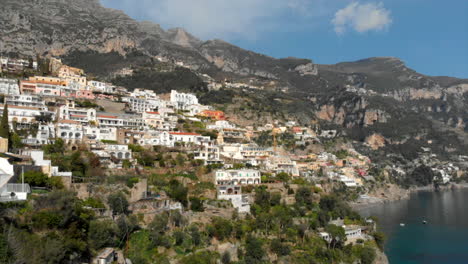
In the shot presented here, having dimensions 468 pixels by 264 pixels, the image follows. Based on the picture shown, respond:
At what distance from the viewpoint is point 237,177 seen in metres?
37.7

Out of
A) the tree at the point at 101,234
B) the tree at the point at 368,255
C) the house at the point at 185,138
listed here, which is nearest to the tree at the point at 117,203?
the tree at the point at 101,234

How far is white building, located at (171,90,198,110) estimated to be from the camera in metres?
66.1

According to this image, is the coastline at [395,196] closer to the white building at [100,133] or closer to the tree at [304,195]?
the tree at [304,195]

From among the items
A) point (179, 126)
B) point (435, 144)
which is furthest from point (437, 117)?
point (179, 126)

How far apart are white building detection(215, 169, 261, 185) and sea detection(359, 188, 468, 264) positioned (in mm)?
15029

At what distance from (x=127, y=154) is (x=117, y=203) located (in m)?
10.0

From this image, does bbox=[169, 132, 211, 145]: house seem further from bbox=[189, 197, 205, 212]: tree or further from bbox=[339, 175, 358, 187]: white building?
bbox=[339, 175, 358, 187]: white building

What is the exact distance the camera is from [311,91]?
15912 centimetres

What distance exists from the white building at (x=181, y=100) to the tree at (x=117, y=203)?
3932 centimetres

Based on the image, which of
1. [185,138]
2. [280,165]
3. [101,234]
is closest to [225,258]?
[101,234]

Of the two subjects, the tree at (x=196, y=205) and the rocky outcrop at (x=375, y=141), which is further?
the rocky outcrop at (x=375, y=141)

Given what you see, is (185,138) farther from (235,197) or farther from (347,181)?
(347,181)

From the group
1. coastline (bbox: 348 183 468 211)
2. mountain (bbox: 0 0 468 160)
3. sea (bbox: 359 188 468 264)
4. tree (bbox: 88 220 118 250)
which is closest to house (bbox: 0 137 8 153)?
tree (bbox: 88 220 118 250)

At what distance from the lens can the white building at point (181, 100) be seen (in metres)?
66.1
